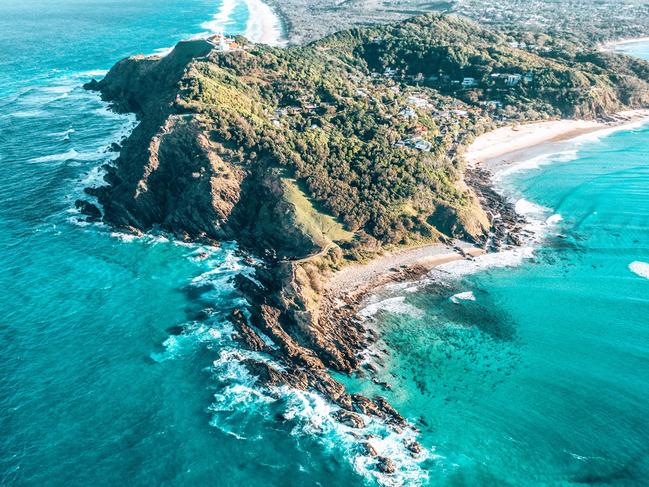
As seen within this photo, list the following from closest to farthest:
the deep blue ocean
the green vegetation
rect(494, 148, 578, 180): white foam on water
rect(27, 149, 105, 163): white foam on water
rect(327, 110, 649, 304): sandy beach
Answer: the deep blue ocean < rect(327, 110, 649, 304): sandy beach < the green vegetation < rect(494, 148, 578, 180): white foam on water < rect(27, 149, 105, 163): white foam on water

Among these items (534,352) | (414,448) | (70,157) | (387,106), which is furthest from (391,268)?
(70,157)

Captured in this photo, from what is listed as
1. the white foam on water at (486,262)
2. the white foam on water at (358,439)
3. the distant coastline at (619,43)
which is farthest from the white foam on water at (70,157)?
the distant coastline at (619,43)

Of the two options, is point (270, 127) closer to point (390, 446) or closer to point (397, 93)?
point (397, 93)

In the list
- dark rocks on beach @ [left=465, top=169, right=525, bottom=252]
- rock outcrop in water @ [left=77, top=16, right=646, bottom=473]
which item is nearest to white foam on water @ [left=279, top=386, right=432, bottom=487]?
rock outcrop in water @ [left=77, top=16, right=646, bottom=473]

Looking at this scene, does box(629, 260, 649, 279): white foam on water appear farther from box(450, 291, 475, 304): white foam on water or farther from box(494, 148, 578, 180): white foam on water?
box(494, 148, 578, 180): white foam on water

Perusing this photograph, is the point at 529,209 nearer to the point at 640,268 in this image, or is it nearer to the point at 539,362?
the point at 640,268

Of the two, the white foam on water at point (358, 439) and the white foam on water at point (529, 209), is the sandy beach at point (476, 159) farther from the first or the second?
the white foam on water at point (358, 439)
